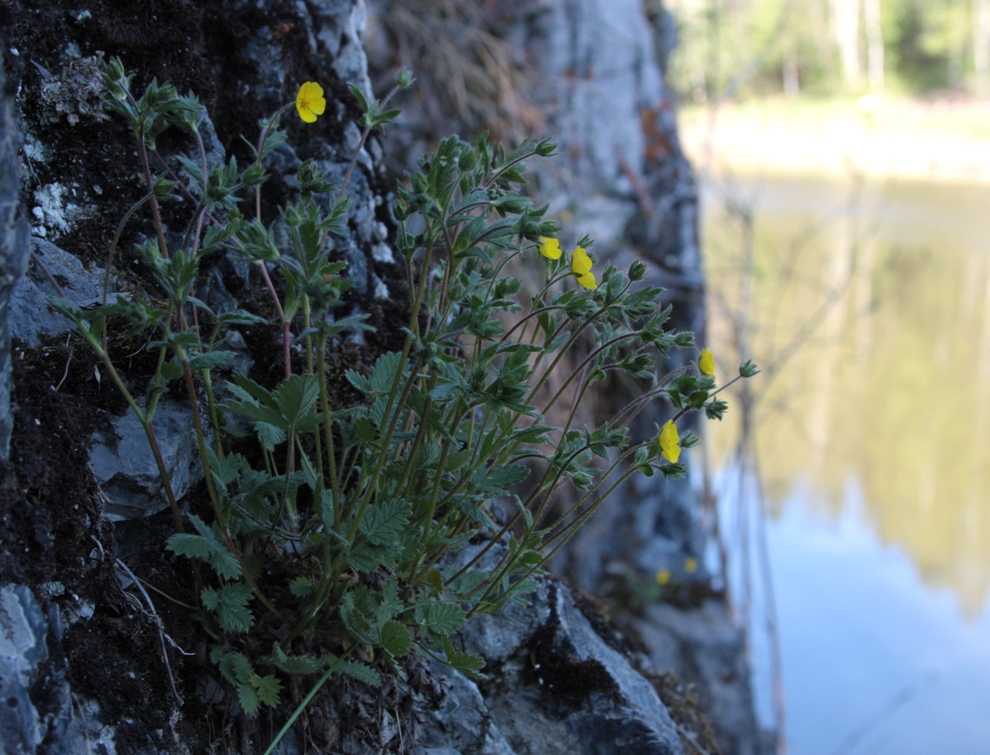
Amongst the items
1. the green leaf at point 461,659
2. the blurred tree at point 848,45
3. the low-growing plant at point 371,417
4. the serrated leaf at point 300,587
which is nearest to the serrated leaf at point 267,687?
the low-growing plant at point 371,417

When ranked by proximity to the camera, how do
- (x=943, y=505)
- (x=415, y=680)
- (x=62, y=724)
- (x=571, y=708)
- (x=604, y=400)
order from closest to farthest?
(x=62, y=724)
(x=415, y=680)
(x=571, y=708)
(x=604, y=400)
(x=943, y=505)

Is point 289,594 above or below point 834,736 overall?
below

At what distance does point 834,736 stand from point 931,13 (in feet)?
74.7

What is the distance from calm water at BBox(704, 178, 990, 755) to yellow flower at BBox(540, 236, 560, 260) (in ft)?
9.96

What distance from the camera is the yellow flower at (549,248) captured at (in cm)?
108

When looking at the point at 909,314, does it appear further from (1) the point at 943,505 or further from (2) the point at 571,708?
(2) the point at 571,708

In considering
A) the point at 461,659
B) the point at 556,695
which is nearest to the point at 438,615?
the point at 461,659

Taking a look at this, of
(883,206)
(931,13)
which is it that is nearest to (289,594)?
(883,206)

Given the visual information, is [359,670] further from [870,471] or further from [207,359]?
[870,471]

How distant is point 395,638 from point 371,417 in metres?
0.28

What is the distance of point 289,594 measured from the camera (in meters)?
1.13

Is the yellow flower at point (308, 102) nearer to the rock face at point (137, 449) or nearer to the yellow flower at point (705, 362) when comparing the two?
the rock face at point (137, 449)

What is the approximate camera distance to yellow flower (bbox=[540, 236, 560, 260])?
1077mm

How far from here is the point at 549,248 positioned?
42.9 inches
